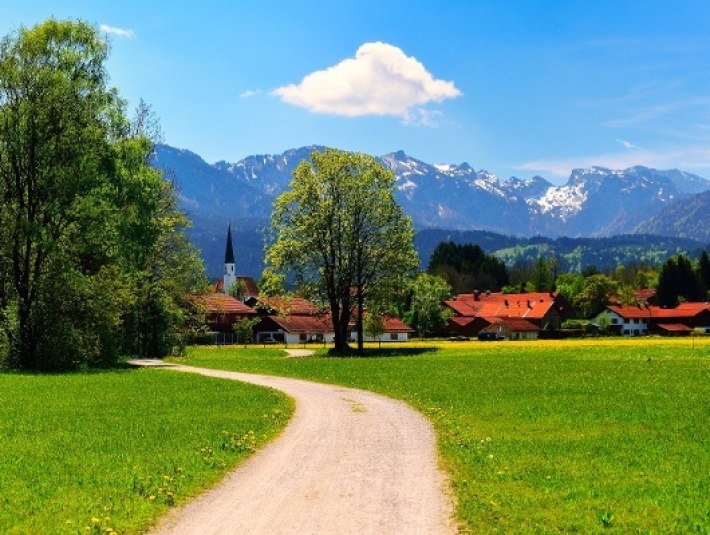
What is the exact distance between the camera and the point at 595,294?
6959 inches

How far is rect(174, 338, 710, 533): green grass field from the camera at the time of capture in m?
12.7

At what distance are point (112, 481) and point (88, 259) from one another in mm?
42599

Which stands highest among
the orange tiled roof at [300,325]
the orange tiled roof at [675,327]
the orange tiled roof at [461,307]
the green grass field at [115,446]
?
the orange tiled roof at [461,307]

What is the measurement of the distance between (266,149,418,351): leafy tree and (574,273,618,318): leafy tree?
11361 cm

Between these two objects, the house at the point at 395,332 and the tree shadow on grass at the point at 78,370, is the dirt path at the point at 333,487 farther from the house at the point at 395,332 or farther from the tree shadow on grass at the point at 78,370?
the house at the point at 395,332

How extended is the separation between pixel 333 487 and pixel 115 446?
7.39 m

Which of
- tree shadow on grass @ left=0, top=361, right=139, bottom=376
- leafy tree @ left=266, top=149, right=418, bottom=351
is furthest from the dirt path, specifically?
leafy tree @ left=266, top=149, right=418, bottom=351

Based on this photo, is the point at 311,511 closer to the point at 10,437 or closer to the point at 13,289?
the point at 10,437

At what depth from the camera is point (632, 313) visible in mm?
174125

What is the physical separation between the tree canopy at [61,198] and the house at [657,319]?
13855 centimetres

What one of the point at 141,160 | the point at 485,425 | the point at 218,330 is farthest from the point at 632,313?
the point at 485,425

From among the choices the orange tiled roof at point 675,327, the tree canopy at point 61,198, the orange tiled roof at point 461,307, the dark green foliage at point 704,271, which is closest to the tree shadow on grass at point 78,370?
the tree canopy at point 61,198

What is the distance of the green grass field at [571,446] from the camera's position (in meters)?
12.7

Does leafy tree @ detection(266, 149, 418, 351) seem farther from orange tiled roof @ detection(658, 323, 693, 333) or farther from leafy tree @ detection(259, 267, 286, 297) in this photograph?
orange tiled roof @ detection(658, 323, 693, 333)
